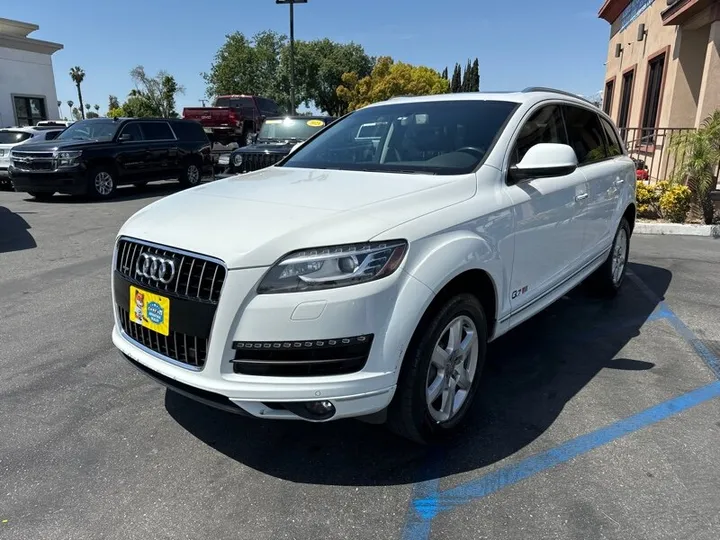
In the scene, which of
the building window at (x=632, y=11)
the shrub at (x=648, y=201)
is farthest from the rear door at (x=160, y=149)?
the building window at (x=632, y=11)

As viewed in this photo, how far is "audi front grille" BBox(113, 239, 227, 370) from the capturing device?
2367mm

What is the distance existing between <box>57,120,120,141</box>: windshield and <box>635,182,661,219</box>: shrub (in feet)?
35.2

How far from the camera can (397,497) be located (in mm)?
2523

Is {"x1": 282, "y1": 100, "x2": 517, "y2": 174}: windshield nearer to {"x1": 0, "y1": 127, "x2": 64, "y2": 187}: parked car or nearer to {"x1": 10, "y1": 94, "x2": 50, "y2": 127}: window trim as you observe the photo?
{"x1": 0, "y1": 127, "x2": 64, "y2": 187}: parked car

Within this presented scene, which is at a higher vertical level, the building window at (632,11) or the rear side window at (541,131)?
the building window at (632,11)

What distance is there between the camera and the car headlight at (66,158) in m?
11.4

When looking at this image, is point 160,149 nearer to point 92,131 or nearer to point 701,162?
point 92,131

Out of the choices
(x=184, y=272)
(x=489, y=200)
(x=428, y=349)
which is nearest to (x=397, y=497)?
(x=428, y=349)

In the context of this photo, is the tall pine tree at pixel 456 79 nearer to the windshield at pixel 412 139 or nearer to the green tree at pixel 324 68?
the green tree at pixel 324 68

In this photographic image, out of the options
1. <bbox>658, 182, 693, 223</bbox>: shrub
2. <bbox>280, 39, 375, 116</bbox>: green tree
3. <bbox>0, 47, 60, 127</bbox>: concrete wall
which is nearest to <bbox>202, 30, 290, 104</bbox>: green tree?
<bbox>280, 39, 375, 116</bbox>: green tree

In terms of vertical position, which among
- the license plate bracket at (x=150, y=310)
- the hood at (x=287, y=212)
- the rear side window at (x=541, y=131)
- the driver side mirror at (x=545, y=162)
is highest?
the rear side window at (x=541, y=131)

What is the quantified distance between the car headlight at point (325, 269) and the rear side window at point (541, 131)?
1412mm

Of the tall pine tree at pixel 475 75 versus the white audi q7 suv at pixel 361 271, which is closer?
the white audi q7 suv at pixel 361 271

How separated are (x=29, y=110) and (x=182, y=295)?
33253 mm
